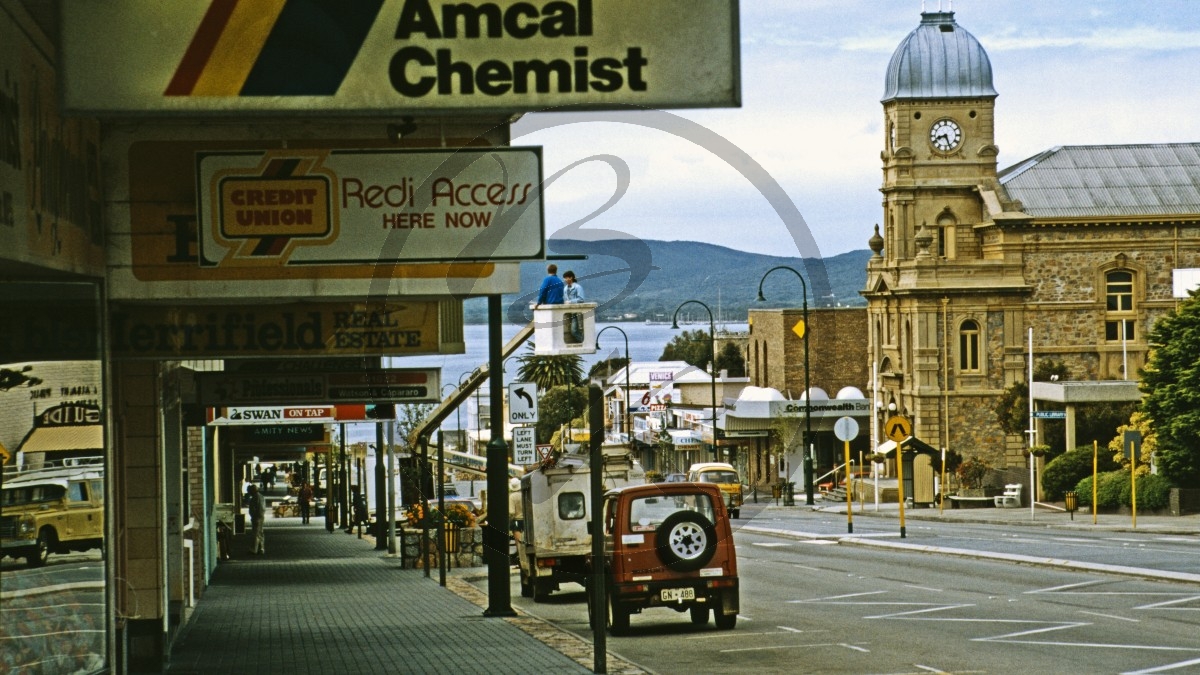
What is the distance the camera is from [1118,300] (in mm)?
87500

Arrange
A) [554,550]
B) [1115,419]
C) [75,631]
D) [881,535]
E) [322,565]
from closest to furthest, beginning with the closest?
[75,631]
[554,550]
[322,565]
[881,535]
[1115,419]

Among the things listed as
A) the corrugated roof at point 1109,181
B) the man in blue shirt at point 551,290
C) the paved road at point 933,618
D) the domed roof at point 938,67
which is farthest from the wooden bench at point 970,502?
the man in blue shirt at point 551,290

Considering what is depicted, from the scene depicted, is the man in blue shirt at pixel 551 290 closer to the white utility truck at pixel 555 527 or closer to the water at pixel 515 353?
the water at pixel 515 353

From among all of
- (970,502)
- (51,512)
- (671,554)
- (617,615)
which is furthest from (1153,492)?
(51,512)

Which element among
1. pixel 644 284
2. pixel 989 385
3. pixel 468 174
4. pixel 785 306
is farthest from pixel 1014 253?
pixel 468 174

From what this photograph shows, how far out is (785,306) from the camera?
10838 centimetres

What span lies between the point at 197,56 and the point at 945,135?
8849cm

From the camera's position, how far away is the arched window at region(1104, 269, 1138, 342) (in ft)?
285

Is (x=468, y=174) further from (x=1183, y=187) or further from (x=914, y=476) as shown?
(x=1183, y=187)

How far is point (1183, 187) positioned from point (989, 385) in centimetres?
1505

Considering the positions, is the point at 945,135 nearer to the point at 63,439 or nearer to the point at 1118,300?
the point at 1118,300

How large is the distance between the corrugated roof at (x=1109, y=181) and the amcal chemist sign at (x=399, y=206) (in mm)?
80007

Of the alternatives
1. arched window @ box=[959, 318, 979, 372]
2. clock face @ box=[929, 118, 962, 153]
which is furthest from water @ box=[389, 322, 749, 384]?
clock face @ box=[929, 118, 962, 153]

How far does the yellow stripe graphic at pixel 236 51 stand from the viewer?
24.7 feet
